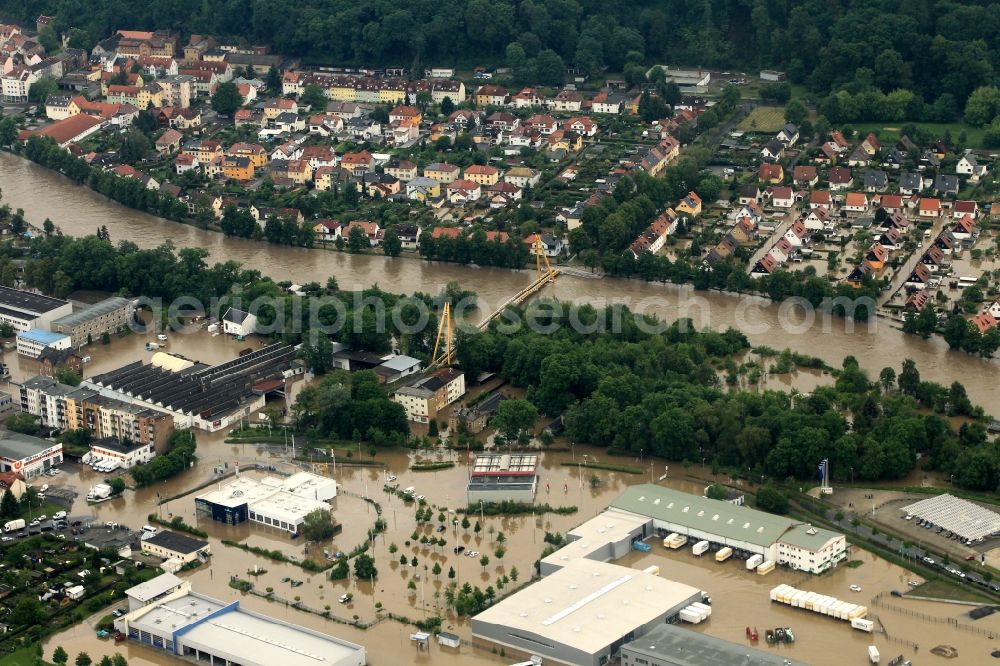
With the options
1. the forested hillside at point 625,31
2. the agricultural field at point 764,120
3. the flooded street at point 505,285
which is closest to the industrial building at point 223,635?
the flooded street at point 505,285

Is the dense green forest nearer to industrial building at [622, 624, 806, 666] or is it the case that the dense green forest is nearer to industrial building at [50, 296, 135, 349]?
industrial building at [622, 624, 806, 666]

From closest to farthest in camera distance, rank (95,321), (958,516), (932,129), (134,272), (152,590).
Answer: (152,590) → (958,516) → (95,321) → (134,272) → (932,129)

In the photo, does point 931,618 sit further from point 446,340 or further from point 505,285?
point 505,285

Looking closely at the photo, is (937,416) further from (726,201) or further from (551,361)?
(726,201)

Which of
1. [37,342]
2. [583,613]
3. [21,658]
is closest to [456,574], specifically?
[583,613]

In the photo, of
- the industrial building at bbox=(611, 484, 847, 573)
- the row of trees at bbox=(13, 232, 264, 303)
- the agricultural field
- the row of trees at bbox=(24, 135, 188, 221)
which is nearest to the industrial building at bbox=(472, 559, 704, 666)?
the industrial building at bbox=(611, 484, 847, 573)
